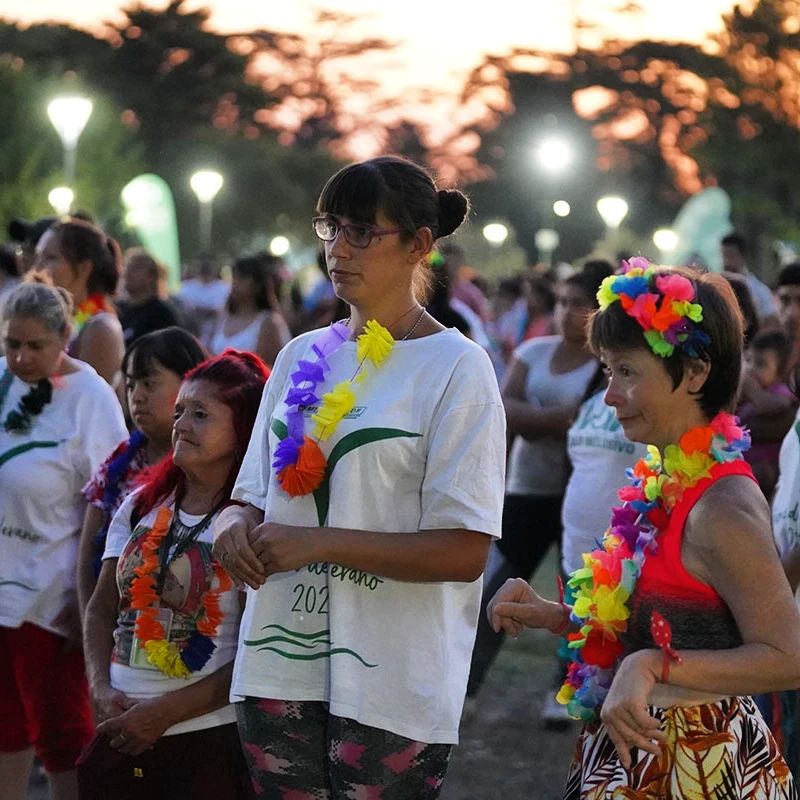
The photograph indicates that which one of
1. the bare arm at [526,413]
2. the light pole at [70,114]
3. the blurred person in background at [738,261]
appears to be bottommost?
the light pole at [70,114]

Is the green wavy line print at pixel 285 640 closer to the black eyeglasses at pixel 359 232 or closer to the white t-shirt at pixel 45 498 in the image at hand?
the black eyeglasses at pixel 359 232

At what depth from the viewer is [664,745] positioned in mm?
3096

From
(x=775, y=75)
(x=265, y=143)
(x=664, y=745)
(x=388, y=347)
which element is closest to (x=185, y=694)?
(x=388, y=347)

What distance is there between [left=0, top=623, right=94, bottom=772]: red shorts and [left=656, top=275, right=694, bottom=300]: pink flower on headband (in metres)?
2.64

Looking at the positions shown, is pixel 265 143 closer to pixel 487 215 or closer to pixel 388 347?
pixel 487 215

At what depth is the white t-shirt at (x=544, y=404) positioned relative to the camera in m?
7.00

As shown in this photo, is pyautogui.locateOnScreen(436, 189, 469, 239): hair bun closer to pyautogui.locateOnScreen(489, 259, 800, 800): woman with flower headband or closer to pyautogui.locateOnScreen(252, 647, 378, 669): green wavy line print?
pyautogui.locateOnScreen(489, 259, 800, 800): woman with flower headband

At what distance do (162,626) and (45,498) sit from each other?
43.9 inches

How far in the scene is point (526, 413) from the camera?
7012 mm

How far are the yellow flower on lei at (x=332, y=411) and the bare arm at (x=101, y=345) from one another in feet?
9.80

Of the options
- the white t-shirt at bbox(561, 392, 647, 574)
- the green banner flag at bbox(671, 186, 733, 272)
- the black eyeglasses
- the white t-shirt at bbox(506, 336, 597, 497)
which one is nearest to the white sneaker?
the white t-shirt at bbox(506, 336, 597, 497)

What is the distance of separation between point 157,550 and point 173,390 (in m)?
0.75

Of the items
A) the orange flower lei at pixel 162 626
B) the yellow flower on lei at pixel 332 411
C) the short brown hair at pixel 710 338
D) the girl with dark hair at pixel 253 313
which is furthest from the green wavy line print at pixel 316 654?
the girl with dark hair at pixel 253 313

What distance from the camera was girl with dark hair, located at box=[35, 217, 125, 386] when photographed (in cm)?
634
